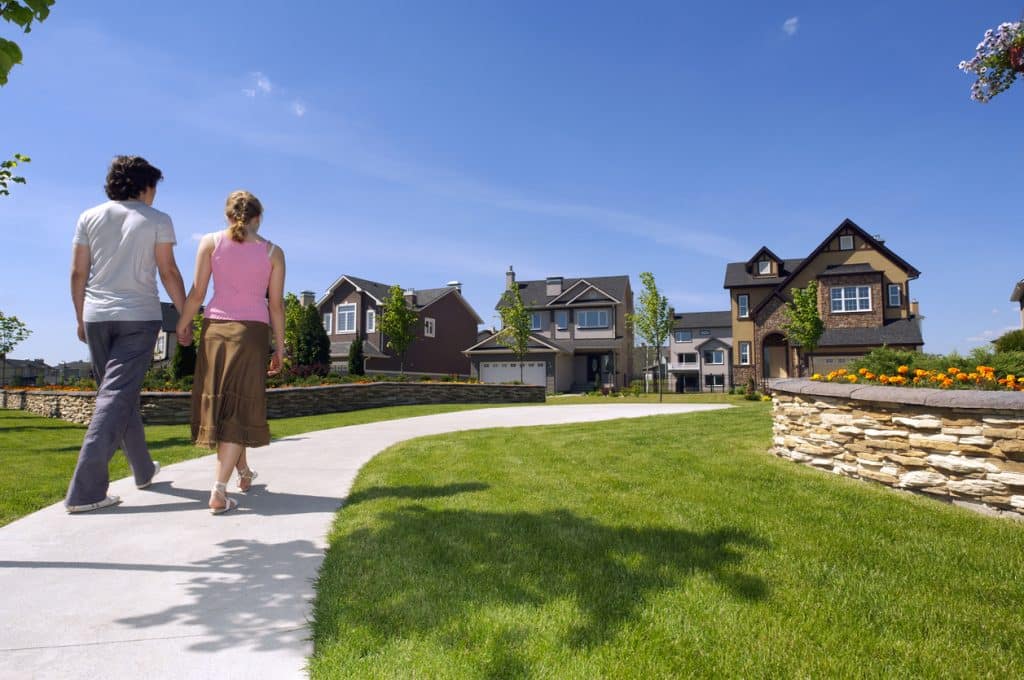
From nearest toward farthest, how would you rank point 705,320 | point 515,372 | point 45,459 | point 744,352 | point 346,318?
point 45,459
point 744,352
point 515,372
point 346,318
point 705,320

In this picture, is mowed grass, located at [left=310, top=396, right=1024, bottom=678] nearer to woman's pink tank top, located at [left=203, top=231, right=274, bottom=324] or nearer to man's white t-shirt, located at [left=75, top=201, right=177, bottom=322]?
woman's pink tank top, located at [left=203, top=231, right=274, bottom=324]

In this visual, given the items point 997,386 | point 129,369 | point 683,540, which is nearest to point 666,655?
point 683,540

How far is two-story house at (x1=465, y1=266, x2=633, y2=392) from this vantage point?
126ft

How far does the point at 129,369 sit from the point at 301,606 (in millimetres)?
2726

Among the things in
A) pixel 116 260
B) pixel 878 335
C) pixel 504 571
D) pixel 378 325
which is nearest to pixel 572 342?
pixel 378 325

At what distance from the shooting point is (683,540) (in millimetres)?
3787

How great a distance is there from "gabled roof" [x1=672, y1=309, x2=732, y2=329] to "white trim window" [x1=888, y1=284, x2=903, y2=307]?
27056 mm

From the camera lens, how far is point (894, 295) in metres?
32.4

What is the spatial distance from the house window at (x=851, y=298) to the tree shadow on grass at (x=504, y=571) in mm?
32892

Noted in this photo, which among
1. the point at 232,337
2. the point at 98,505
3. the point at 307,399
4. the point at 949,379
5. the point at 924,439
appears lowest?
the point at 98,505

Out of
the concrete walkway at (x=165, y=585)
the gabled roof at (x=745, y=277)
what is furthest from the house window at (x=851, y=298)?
the concrete walkway at (x=165, y=585)

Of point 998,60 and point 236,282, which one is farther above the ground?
point 998,60

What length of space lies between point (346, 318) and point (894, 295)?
33.0m

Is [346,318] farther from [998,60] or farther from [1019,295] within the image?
[1019,295]
